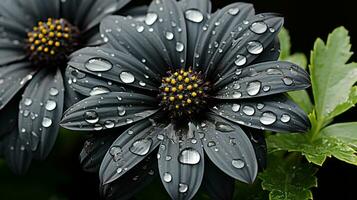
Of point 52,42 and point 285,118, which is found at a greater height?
point 52,42

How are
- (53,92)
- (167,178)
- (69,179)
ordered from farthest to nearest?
(69,179) < (53,92) < (167,178)

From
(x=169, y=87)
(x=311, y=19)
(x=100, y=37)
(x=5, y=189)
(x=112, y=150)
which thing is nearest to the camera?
(x=112, y=150)

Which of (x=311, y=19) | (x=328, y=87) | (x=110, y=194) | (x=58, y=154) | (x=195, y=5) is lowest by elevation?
(x=110, y=194)

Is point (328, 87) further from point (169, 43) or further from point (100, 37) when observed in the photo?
point (100, 37)

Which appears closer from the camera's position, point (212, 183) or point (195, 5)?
point (212, 183)

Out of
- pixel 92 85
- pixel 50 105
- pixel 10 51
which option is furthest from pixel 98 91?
pixel 10 51

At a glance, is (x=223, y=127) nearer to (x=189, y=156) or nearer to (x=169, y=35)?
(x=189, y=156)

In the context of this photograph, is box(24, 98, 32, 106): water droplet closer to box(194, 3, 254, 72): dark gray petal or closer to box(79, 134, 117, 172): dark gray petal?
box(79, 134, 117, 172): dark gray petal

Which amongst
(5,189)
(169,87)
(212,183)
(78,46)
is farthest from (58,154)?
(212,183)
